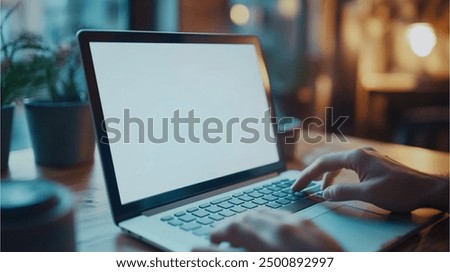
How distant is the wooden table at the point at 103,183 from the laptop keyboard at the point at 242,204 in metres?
0.05

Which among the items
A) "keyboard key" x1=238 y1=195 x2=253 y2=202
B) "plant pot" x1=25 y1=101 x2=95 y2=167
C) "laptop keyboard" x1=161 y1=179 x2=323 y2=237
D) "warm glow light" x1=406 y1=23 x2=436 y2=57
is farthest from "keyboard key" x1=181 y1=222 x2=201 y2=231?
"warm glow light" x1=406 y1=23 x2=436 y2=57

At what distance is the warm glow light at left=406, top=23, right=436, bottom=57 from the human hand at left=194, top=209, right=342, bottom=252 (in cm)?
42

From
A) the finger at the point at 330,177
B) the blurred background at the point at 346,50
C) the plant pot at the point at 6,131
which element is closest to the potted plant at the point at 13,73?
the plant pot at the point at 6,131

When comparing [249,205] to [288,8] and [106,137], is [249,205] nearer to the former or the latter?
[106,137]

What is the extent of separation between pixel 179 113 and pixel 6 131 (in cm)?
26

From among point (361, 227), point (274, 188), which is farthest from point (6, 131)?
point (361, 227)

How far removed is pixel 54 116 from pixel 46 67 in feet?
0.28

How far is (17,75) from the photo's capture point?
0.65 m

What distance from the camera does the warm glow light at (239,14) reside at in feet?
2.50

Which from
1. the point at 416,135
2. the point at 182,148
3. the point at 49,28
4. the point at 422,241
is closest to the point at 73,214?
the point at 182,148

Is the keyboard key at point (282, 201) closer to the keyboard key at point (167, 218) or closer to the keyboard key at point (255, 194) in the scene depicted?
the keyboard key at point (255, 194)

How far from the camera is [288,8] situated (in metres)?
0.75

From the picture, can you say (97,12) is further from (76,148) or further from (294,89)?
(294,89)

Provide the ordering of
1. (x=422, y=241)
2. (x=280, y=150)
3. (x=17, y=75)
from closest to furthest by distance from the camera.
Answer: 1. (x=422, y=241)
2. (x=17, y=75)
3. (x=280, y=150)
